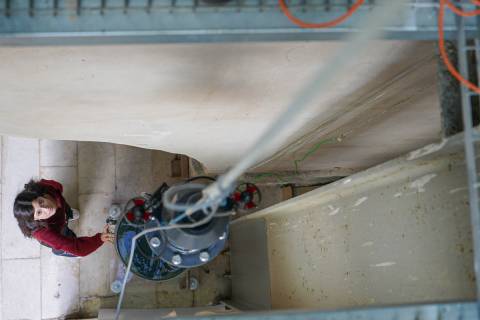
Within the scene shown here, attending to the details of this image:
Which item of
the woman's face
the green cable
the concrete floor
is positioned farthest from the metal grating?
the concrete floor

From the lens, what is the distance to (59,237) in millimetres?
2861

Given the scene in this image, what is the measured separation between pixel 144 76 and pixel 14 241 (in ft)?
8.22

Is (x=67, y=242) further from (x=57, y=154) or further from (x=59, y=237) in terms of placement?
(x=57, y=154)

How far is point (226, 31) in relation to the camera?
48.1 inches

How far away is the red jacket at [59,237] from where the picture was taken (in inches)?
112

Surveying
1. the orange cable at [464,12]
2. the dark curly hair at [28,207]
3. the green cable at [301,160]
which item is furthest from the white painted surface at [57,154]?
the orange cable at [464,12]

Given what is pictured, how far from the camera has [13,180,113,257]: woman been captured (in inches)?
108

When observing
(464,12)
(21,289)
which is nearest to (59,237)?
(21,289)

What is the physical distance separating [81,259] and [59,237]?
898 millimetres

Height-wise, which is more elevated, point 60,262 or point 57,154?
point 57,154

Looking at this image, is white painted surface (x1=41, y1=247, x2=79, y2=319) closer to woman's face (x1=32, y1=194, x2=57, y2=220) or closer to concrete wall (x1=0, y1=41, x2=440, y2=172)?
woman's face (x1=32, y1=194, x2=57, y2=220)

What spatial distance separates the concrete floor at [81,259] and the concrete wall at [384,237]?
4.43 ft

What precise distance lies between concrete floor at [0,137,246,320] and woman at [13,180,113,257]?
65 centimetres

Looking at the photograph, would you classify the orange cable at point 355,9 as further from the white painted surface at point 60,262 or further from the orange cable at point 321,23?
the white painted surface at point 60,262
